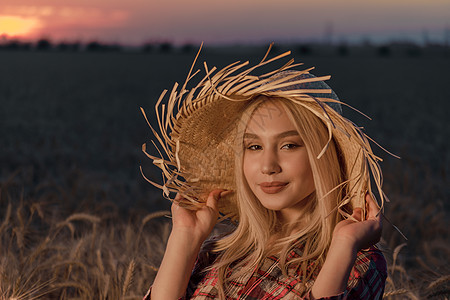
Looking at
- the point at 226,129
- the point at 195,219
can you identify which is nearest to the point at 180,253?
the point at 195,219

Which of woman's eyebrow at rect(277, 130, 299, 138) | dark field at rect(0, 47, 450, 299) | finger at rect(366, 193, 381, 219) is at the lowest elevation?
dark field at rect(0, 47, 450, 299)

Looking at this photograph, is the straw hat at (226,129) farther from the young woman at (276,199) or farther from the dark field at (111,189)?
the dark field at (111,189)

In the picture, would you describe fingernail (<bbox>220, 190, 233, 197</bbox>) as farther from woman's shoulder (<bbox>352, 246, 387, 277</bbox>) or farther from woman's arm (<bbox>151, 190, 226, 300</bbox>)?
woman's shoulder (<bbox>352, 246, 387, 277</bbox>)

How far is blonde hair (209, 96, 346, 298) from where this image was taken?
1.92m

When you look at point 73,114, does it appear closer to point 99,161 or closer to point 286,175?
point 99,161

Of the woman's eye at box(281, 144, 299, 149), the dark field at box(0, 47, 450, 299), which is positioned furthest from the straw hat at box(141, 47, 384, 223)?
the dark field at box(0, 47, 450, 299)

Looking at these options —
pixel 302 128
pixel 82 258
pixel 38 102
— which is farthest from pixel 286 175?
pixel 38 102

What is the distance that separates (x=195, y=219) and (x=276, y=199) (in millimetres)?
353

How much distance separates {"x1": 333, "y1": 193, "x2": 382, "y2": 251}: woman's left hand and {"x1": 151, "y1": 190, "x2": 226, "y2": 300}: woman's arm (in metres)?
0.58

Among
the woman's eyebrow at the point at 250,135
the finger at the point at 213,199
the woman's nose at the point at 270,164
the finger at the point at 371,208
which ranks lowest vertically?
the finger at the point at 213,199

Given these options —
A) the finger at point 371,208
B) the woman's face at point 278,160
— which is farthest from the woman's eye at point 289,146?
the finger at point 371,208

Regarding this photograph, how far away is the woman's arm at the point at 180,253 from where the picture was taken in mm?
2021

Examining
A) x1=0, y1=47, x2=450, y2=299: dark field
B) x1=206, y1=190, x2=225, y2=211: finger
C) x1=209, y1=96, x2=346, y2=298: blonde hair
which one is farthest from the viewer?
x1=0, y1=47, x2=450, y2=299: dark field

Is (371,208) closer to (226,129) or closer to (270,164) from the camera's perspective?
(270,164)
